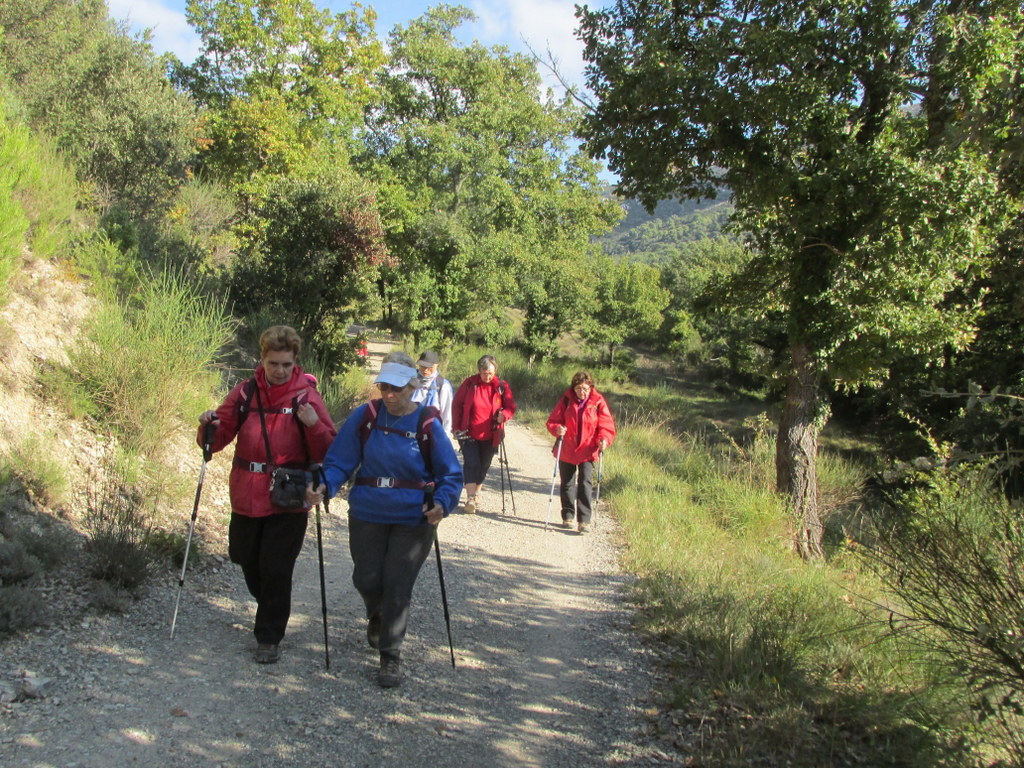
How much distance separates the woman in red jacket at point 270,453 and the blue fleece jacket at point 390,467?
0.66ft

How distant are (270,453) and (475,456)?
15.9ft

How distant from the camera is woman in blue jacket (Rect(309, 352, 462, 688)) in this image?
438 centimetres

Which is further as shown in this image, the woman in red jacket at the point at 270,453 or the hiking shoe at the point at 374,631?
the hiking shoe at the point at 374,631

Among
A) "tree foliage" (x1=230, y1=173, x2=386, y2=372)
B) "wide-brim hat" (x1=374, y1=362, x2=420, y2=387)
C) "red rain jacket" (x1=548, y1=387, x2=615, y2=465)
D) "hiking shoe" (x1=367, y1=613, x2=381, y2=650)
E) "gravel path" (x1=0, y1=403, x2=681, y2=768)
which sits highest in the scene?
"tree foliage" (x1=230, y1=173, x2=386, y2=372)

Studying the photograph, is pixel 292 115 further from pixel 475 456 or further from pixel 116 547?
pixel 116 547

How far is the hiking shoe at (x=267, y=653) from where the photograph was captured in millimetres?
4457

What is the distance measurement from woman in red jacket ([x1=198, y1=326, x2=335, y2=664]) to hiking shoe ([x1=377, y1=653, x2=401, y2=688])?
0.64m

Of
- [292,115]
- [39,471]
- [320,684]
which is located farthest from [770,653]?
[292,115]

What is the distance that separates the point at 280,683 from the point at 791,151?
803cm

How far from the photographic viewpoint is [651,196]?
10.9 metres

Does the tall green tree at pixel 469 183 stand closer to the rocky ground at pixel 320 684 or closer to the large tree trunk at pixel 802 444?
the large tree trunk at pixel 802 444

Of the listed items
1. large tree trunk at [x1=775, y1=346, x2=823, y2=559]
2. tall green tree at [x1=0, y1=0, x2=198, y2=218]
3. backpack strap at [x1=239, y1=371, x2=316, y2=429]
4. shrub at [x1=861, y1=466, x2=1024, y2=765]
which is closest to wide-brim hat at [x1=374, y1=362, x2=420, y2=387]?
backpack strap at [x1=239, y1=371, x2=316, y2=429]

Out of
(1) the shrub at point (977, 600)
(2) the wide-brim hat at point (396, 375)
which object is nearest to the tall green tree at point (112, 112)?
(2) the wide-brim hat at point (396, 375)

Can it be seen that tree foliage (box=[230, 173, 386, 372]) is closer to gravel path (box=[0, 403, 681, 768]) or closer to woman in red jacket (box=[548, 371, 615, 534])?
woman in red jacket (box=[548, 371, 615, 534])
